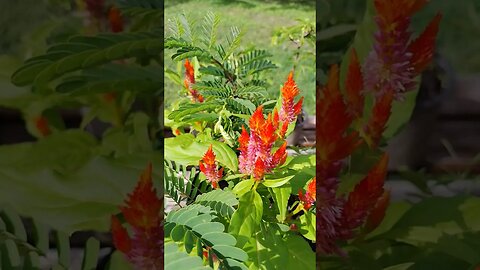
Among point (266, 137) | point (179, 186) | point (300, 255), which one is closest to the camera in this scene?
point (266, 137)

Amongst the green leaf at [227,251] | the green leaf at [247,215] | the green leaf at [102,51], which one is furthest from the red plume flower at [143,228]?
the green leaf at [247,215]

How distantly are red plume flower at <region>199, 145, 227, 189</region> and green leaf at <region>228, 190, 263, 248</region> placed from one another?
0.38ft

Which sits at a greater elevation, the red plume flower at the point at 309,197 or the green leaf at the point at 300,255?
the red plume flower at the point at 309,197

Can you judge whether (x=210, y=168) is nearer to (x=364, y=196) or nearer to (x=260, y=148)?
(x=260, y=148)

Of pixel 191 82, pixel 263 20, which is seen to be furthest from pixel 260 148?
pixel 263 20

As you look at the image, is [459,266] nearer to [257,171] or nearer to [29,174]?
[257,171]

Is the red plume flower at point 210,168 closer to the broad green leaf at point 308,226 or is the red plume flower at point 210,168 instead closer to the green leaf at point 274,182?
the green leaf at point 274,182

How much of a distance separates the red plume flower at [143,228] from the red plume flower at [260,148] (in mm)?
473

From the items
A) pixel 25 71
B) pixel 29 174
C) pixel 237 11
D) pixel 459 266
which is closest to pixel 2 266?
pixel 29 174

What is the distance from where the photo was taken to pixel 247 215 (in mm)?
1474

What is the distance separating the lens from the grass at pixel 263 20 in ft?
8.22

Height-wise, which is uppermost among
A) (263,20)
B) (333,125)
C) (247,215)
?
(263,20)

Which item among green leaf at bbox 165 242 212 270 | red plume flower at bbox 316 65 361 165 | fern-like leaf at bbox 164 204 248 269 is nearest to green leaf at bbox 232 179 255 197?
fern-like leaf at bbox 164 204 248 269

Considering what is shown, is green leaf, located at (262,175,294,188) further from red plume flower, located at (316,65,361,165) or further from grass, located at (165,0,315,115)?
grass, located at (165,0,315,115)
